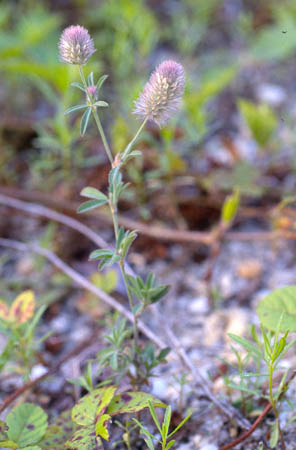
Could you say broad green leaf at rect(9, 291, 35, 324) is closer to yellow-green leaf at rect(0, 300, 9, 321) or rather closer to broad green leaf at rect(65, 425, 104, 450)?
yellow-green leaf at rect(0, 300, 9, 321)

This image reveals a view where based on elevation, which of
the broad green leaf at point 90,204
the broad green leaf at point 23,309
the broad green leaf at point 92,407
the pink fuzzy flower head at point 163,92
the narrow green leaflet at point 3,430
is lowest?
the narrow green leaflet at point 3,430

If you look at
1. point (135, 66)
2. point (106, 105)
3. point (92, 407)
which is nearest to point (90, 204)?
point (106, 105)

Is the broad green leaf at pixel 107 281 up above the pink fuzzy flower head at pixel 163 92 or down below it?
below

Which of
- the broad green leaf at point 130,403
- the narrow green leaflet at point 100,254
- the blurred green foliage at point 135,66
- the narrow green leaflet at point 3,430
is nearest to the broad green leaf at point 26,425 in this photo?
the narrow green leaflet at point 3,430

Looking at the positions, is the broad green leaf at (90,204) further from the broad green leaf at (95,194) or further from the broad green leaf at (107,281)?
the broad green leaf at (107,281)

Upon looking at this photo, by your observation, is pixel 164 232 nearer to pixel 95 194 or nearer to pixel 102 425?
pixel 95 194

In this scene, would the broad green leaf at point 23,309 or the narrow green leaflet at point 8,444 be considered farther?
the broad green leaf at point 23,309
